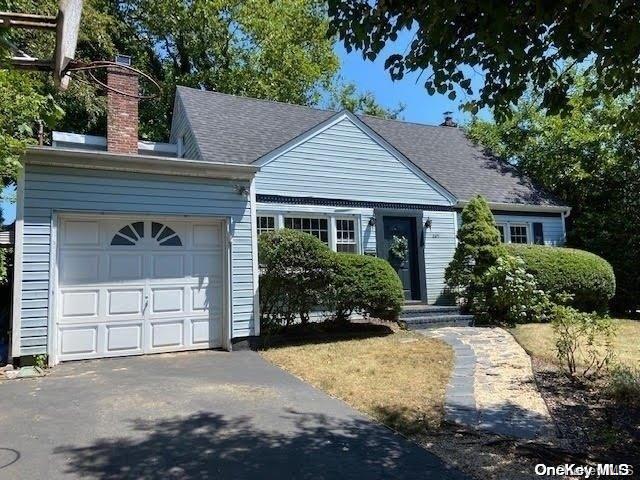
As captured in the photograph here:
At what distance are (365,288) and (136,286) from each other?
423 centimetres

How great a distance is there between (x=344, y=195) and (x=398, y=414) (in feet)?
25.0

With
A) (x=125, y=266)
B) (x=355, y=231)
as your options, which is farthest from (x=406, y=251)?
(x=125, y=266)

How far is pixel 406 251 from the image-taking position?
42.0ft

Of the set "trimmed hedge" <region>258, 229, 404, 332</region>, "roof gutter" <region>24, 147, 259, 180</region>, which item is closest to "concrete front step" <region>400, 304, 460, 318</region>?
"trimmed hedge" <region>258, 229, 404, 332</region>

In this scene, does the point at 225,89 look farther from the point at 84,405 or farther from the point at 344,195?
the point at 84,405

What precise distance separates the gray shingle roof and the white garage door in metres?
3.42

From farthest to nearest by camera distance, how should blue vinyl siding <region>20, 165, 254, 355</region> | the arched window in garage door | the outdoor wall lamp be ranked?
the outdoor wall lamp
the arched window in garage door
blue vinyl siding <region>20, 165, 254, 355</region>

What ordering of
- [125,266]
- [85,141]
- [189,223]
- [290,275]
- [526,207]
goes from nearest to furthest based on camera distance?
1. [125,266]
2. [189,223]
3. [290,275]
4. [85,141]
5. [526,207]

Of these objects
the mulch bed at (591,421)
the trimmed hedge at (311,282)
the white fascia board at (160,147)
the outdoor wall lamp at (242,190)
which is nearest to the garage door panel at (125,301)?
the trimmed hedge at (311,282)

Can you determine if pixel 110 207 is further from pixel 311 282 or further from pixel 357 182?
pixel 357 182

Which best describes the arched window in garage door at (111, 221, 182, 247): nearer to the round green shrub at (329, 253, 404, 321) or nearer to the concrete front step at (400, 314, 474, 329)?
the round green shrub at (329, 253, 404, 321)

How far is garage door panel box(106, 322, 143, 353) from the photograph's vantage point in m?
8.13

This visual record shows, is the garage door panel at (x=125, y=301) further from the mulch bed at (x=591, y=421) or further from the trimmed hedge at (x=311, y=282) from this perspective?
the mulch bed at (x=591, y=421)

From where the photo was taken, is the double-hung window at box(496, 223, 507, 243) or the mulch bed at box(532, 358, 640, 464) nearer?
the mulch bed at box(532, 358, 640, 464)
